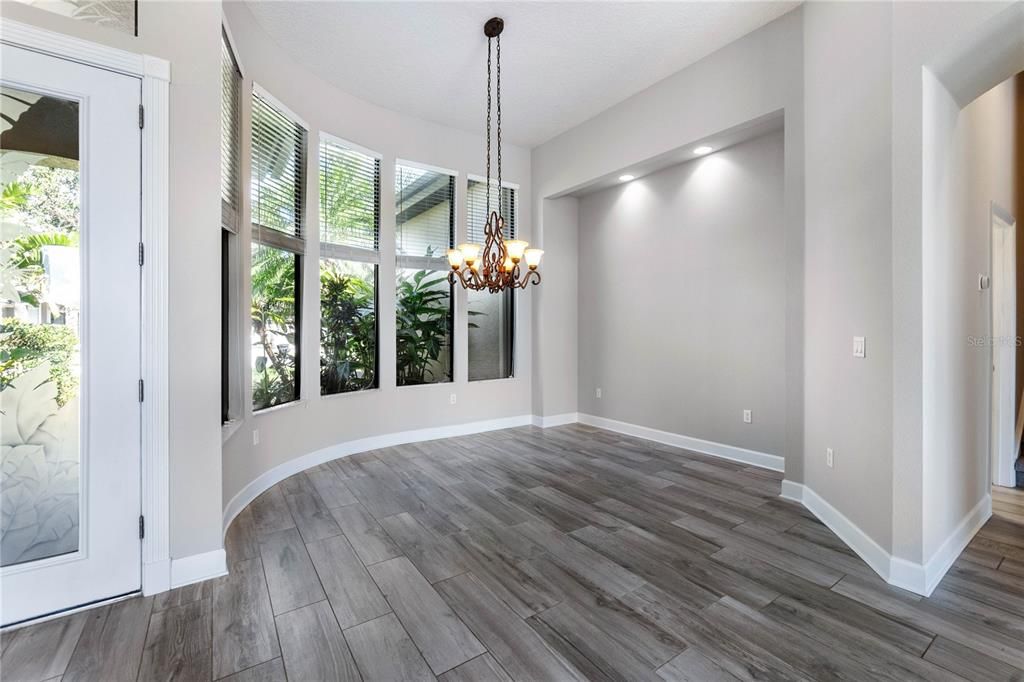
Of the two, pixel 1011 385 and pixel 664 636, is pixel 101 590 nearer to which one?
pixel 664 636

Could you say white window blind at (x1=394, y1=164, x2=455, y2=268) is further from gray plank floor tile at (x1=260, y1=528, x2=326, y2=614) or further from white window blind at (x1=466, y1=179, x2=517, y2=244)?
gray plank floor tile at (x1=260, y1=528, x2=326, y2=614)

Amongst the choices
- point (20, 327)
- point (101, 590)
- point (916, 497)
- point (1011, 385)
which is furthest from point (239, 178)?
point (1011, 385)

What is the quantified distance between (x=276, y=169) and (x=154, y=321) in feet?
6.87

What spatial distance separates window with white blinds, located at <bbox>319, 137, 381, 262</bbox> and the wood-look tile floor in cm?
249

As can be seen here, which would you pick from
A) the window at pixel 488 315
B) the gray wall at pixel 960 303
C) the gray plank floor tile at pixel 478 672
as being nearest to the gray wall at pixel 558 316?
the window at pixel 488 315

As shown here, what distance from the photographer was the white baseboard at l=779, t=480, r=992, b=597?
2156mm

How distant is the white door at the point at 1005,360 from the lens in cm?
335

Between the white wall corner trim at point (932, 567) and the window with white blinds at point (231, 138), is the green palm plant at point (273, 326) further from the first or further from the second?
the white wall corner trim at point (932, 567)

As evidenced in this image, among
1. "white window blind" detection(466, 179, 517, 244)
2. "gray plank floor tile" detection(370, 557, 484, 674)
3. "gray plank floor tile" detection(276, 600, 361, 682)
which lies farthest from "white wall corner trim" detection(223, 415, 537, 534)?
"white window blind" detection(466, 179, 517, 244)

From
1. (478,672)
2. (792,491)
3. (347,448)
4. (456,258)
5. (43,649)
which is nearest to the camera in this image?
(478,672)

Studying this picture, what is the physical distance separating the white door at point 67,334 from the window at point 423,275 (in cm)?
285

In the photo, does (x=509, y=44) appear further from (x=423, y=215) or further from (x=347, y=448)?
(x=347, y=448)

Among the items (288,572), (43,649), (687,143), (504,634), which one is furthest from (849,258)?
(43,649)

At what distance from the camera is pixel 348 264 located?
4516 mm
